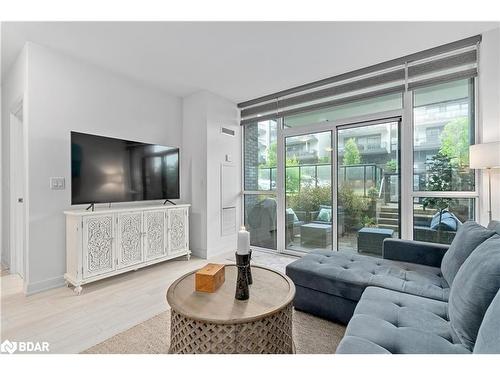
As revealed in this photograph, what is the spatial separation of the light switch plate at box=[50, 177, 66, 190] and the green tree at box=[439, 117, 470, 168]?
4.14m

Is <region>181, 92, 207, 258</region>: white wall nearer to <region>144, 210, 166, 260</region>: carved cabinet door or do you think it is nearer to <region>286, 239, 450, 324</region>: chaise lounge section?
A: <region>144, 210, 166, 260</region>: carved cabinet door

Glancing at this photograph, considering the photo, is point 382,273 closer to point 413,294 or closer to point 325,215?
point 413,294

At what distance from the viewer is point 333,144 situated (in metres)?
3.38

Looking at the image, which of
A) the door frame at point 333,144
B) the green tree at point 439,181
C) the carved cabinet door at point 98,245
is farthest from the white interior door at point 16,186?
the green tree at point 439,181

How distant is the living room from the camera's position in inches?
54.9

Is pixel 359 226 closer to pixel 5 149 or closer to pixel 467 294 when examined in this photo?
pixel 467 294

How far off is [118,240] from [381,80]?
3.61m

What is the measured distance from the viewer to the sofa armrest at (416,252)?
6.68 feet

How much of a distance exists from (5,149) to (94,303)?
2.58m

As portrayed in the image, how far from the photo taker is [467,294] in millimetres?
1105

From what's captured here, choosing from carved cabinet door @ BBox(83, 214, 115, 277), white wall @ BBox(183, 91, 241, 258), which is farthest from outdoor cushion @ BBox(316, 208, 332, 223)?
carved cabinet door @ BBox(83, 214, 115, 277)

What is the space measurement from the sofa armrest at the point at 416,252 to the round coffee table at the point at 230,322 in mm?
1293

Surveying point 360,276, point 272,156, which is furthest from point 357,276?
point 272,156
